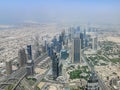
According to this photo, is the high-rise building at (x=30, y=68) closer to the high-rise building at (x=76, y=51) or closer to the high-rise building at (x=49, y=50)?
the high-rise building at (x=49, y=50)

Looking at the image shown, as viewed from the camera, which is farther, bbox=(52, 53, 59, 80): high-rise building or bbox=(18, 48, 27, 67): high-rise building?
bbox=(18, 48, 27, 67): high-rise building

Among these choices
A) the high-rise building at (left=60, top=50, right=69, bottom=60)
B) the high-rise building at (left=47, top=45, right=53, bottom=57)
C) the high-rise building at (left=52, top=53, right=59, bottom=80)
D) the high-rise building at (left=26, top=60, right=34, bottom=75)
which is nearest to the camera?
the high-rise building at (left=52, top=53, right=59, bottom=80)

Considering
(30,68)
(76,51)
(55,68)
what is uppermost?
(76,51)

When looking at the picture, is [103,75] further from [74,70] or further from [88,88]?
[88,88]

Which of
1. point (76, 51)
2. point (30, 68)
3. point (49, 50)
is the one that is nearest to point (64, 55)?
point (76, 51)

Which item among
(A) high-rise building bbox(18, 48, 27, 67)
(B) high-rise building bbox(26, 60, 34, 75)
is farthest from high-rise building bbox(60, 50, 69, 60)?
(B) high-rise building bbox(26, 60, 34, 75)

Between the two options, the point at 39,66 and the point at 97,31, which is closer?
the point at 39,66

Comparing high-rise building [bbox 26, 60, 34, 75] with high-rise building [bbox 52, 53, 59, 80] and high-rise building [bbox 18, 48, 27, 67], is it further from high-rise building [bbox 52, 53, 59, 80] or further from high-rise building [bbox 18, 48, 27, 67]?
high-rise building [bbox 52, 53, 59, 80]

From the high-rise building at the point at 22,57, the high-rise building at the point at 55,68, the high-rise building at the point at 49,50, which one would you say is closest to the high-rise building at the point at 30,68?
the high-rise building at the point at 22,57

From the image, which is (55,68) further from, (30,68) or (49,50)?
(49,50)

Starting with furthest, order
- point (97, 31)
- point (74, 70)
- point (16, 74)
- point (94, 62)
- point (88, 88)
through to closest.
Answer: point (97, 31) < point (94, 62) < point (74, 70) < point (16, 74) < point (88, 88)

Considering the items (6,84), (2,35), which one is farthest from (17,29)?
(6,84)
